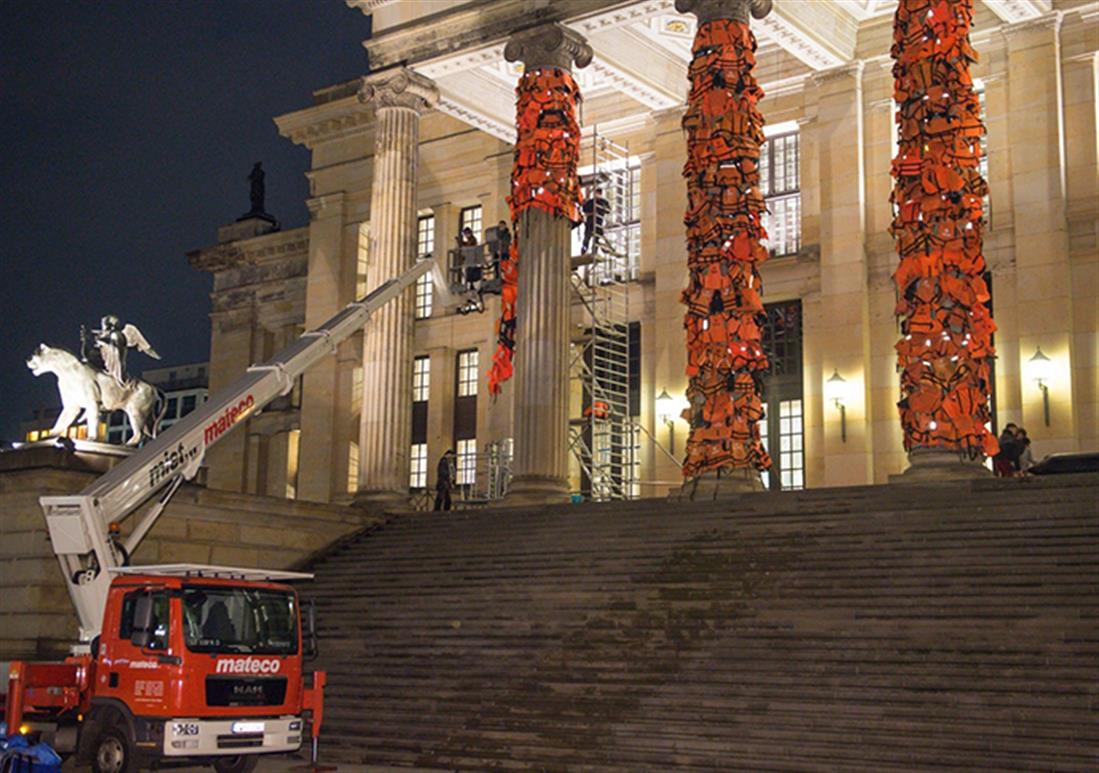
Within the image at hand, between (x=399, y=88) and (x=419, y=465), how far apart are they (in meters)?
11.8

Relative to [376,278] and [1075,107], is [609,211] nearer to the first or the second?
[376,278]

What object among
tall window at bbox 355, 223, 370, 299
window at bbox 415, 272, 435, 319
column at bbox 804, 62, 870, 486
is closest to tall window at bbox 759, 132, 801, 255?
column at bbox 804, 62, 870, 486

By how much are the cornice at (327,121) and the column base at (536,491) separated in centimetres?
1781

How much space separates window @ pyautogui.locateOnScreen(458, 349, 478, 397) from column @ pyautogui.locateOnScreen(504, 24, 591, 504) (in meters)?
9.74

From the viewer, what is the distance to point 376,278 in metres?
33.2

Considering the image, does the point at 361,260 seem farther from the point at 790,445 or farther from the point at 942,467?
the point at 942,467

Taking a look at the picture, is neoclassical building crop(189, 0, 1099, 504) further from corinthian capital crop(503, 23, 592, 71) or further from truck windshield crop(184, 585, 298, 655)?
truck windshield crop(184, 585, 298, 655)

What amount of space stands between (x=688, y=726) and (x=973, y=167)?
13.0 meters

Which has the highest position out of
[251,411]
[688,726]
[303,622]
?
[251,411]

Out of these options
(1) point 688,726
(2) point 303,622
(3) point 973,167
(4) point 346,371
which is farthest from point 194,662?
(4) point 346,371

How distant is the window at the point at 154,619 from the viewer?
16.1 metres

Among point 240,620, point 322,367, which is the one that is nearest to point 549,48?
point 322,367

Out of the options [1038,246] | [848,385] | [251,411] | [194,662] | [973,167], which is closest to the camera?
[194,662]

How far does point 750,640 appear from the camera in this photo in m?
19.2
